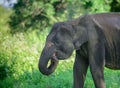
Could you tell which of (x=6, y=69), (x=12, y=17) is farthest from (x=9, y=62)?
(x=12, y=17)

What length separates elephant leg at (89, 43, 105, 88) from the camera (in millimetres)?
8258

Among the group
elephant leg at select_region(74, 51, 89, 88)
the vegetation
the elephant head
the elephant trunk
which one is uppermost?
the elephant head

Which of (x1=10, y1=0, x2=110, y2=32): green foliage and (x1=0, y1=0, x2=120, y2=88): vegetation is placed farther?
(x1=10, y1=0, x2=110, y2=32): green foliage

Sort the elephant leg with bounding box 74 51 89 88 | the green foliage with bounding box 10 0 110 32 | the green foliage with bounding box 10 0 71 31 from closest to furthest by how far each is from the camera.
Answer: the elephant leg with bounding box 74 51 89 88, the green foliage with bounding box 10 0 110 32, the green foliage with bounding box 10 0 71 31

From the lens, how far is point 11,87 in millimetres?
10688

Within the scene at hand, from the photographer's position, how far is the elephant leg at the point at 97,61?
A: 27.1ft

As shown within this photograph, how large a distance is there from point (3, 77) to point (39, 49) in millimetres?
3538

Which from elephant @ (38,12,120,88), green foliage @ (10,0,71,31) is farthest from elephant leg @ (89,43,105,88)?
green foliage @ (10,0,71,31)

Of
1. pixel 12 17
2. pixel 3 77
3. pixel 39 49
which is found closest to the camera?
pixel 3 77

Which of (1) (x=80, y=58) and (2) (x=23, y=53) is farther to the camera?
(2) (x=23, y=53)

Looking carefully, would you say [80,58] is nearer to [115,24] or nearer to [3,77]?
[115,24]

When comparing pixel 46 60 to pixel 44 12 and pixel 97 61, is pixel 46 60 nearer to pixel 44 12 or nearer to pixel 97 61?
pixel 97 61

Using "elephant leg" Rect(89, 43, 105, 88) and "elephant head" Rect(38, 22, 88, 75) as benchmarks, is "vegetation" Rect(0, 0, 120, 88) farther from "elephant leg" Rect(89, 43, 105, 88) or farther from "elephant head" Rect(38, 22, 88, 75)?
"elephant head" Rect(38, 22, 88, 75)

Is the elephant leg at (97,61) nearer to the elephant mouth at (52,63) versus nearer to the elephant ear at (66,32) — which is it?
the elephant ear at (66,32)
